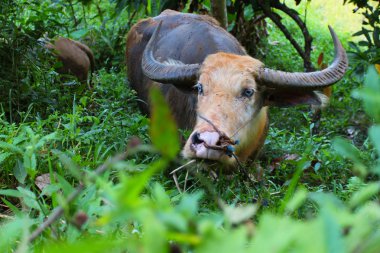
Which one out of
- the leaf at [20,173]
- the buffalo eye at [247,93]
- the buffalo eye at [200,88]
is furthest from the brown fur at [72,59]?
the leaf at [20,173]

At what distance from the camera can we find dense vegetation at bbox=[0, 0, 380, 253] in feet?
2.45

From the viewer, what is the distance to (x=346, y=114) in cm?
679

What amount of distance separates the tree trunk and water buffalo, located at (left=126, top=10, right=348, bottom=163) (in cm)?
79

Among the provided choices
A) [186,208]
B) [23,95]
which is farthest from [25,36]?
[186,208]

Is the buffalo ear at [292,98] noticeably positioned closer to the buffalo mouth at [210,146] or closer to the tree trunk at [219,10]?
the buffalo mouth at [210,146]

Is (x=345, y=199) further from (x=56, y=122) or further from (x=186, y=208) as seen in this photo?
(x=186, y=208)

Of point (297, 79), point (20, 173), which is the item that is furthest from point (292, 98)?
point (20, 173)

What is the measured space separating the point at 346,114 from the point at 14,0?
3.81m

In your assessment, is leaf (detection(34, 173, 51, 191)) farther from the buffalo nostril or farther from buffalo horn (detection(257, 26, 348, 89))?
buffalo horn (detection(257, 26, 348, 89))

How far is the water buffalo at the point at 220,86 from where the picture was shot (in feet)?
12.5

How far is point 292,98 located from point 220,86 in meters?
0.72

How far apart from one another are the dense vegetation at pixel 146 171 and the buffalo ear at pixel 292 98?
0.96 ft

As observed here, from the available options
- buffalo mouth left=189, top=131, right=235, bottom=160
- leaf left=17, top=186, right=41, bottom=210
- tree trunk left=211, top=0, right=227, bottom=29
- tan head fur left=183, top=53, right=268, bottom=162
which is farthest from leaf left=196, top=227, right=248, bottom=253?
tree trunk left=211, top=0, right=227, bottom=29

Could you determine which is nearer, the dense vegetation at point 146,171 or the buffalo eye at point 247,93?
the dense vegetation at point 146,171
